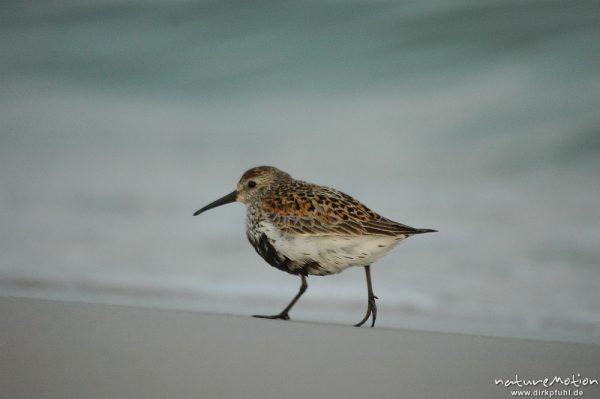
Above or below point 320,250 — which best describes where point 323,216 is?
above

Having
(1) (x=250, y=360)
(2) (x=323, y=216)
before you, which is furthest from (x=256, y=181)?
(1) (x=250, y=360)

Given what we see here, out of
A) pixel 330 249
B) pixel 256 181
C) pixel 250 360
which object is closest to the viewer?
pixel 250 360

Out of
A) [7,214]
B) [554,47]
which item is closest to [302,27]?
[554,47]

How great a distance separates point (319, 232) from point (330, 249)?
0.07 m

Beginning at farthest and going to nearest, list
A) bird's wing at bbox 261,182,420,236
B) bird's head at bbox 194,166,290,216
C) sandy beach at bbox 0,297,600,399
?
1. bird's head at bbox 194,166,290,216
2. bird's wing at bbox 261,182,420,236
3. sandy beach at bbox 0,297,600,399

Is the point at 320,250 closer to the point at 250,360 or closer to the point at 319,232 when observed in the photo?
the point at 319,232

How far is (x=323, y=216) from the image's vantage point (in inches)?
109

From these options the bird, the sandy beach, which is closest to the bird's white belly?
the bird

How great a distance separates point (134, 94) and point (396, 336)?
7.63 ft

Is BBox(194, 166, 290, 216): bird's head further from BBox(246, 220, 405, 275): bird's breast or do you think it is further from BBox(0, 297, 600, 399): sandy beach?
BBox(0, 297, 600, 399): sandy beach

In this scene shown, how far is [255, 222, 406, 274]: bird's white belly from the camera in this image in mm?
2727

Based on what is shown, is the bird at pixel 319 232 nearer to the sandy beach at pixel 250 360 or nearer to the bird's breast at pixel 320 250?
the bird's breast at pixel 320 250

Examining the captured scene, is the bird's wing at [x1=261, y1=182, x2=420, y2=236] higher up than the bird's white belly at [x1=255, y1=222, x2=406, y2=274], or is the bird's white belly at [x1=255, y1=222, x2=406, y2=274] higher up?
the bird's wing at [x1=261, y1=182, x2=420, y2=236]

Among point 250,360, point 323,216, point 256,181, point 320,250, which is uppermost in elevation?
point 256,181
